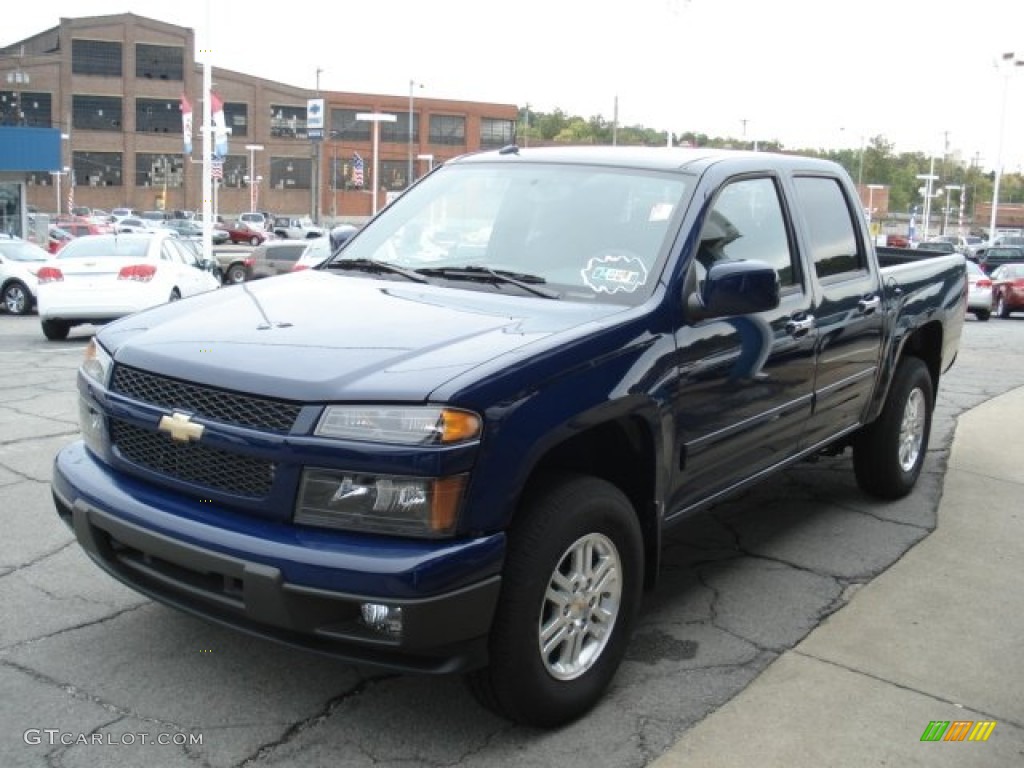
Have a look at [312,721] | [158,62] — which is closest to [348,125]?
[158,62]

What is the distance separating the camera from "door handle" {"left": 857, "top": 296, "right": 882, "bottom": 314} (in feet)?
17.0

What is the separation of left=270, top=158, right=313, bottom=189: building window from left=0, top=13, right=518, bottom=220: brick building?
9 centimetres

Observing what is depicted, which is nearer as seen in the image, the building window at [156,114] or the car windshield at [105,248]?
the car windshield at [105,248]

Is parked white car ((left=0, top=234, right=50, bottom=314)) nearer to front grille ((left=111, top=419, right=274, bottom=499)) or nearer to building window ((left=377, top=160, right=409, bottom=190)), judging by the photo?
front grille ((left=111, top=419, right=274, bottom=499))

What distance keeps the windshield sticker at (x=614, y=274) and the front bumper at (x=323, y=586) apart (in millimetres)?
1240

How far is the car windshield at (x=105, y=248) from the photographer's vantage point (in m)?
14.1

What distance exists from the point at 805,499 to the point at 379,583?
4039 mm

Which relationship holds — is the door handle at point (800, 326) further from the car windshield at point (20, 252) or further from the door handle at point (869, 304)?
the car windshield at point (20, 252)

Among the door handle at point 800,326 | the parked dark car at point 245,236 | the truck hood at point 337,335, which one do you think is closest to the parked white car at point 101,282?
the truck hood at point 337,335

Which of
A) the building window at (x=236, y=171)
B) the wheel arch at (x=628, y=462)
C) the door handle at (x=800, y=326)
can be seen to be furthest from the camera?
the building window at (x=236, y=171)

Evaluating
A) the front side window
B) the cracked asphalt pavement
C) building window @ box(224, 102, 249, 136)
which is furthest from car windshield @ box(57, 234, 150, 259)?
building window @ box(224, 102, 249, 136)

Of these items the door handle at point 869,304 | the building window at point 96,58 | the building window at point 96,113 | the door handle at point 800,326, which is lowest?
the door handle at point 800,326

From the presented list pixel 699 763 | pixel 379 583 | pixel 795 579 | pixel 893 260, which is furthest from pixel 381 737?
pixel 893 260

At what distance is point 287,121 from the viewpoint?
91938mm
